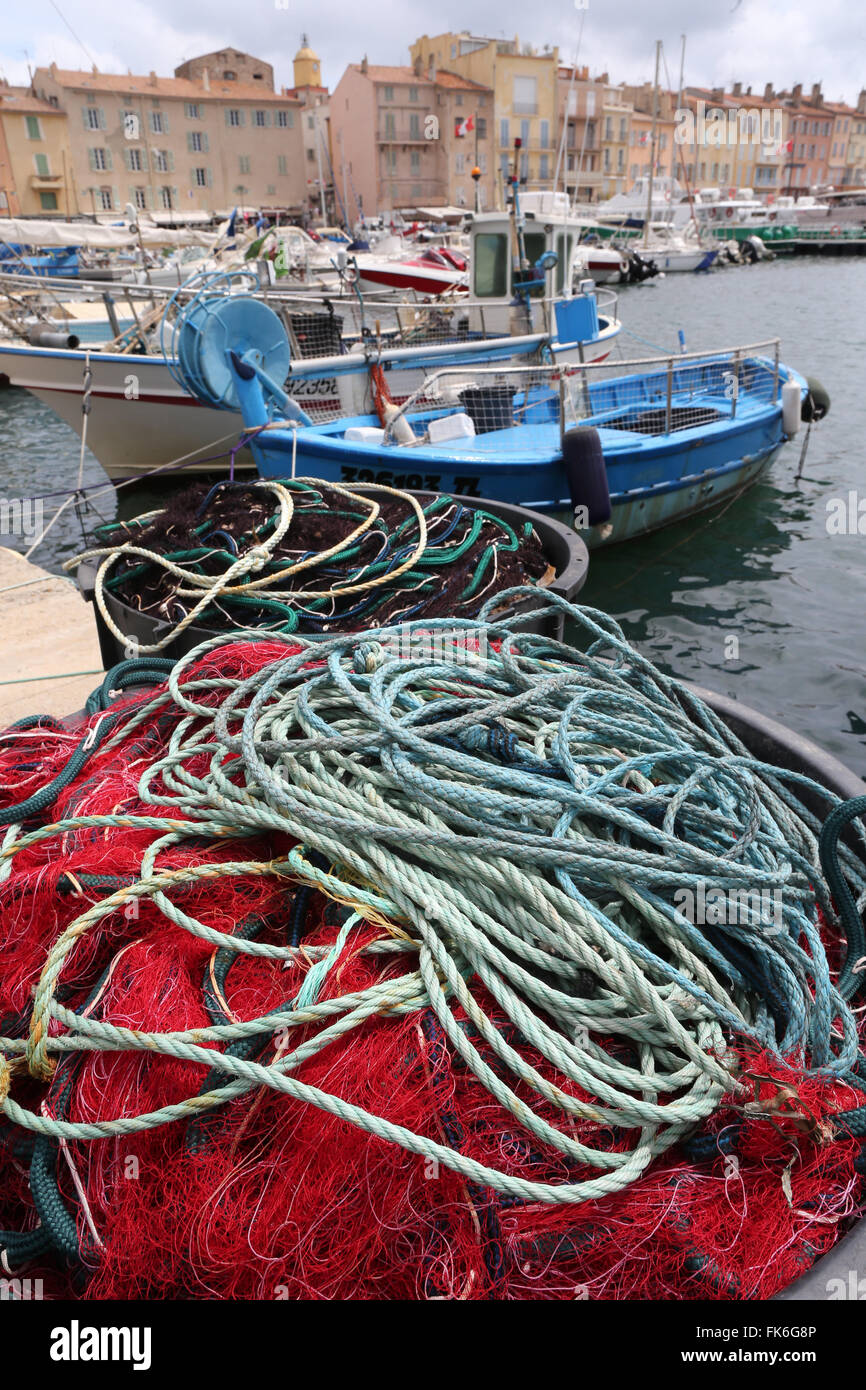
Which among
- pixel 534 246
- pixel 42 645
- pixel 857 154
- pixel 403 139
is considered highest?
pixel 857 154

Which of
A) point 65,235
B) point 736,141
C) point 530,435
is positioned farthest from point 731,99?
point 530,435

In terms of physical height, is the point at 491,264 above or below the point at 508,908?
above

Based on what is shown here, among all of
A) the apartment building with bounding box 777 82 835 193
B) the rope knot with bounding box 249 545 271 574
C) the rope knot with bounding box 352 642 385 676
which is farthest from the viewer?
the apartment building with bounding box 777 82 835 193

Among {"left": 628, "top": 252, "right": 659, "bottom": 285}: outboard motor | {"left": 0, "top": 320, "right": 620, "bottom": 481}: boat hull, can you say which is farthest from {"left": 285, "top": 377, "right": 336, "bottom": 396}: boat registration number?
{"left": 628, "top": 252, "right": 659, "bottom": 285}: outboard motor

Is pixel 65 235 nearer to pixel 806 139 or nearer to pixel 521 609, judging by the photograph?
pixel 521 609

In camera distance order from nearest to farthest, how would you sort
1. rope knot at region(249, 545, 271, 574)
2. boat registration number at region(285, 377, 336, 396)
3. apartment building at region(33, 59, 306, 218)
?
rope knot at region(249, 545, 271, 574), boat registration number at region(285, 377, 336, 396), apartment building at region(33, 59, 306, 218)

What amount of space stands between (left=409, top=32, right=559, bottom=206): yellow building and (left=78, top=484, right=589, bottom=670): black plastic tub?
66918 mm

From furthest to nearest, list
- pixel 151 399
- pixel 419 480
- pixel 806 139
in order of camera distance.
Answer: pixel 806 139
pixel 151 399
pixel 419 480

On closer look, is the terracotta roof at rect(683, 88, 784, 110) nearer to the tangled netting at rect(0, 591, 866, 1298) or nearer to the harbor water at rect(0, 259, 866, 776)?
the harbor water at rect(0, 259, 866, 776)

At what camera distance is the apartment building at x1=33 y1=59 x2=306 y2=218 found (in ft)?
178

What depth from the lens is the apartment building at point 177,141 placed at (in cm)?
5428

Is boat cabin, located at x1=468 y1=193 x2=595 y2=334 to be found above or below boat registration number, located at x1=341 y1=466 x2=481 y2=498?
above

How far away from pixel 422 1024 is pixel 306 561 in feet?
7.54

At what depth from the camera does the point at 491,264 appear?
1224 cm
